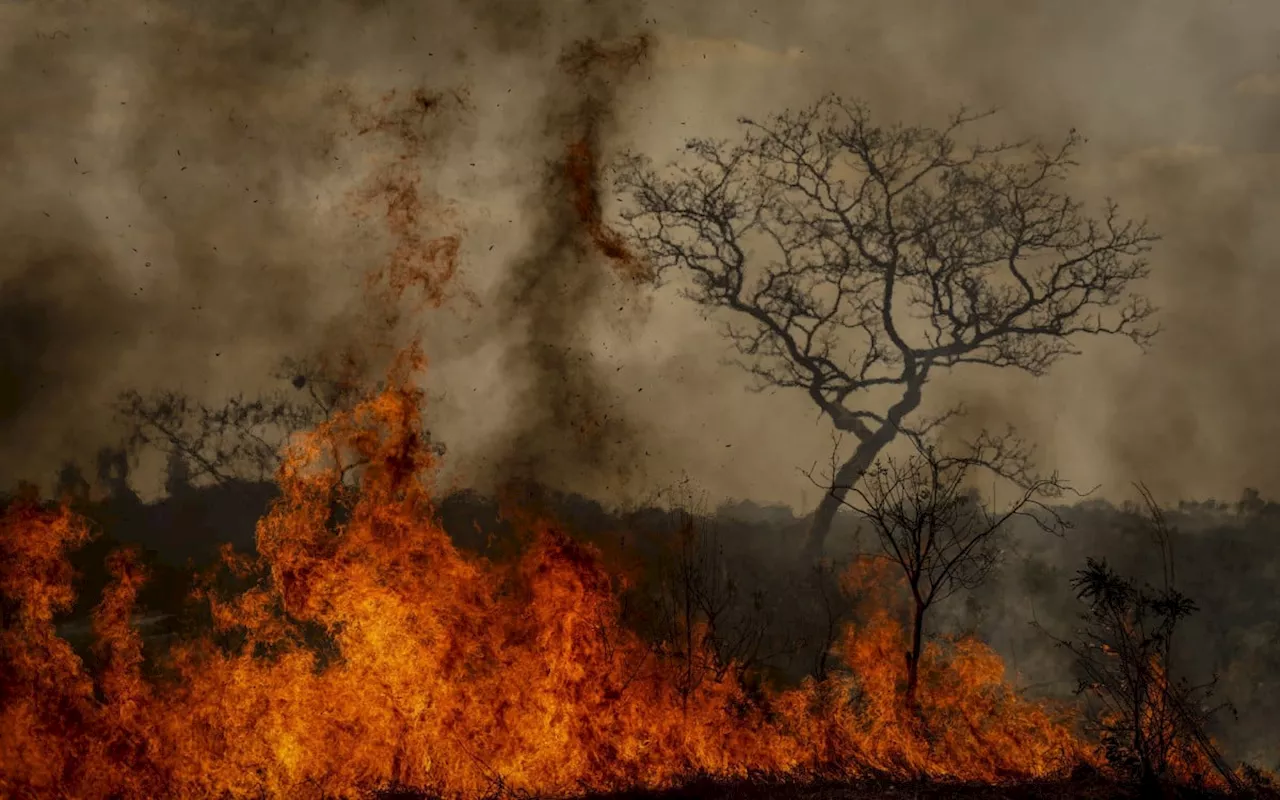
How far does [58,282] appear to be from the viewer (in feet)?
39.7

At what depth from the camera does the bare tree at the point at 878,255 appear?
1311 cm

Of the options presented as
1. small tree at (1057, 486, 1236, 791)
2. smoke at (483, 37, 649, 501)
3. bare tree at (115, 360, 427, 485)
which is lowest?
small tree at (1057, 486, 1236, 791)

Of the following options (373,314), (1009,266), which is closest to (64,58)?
(373,314)

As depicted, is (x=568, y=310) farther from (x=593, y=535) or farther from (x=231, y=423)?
(x=231, y=423)

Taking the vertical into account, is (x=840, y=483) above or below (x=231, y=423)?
above

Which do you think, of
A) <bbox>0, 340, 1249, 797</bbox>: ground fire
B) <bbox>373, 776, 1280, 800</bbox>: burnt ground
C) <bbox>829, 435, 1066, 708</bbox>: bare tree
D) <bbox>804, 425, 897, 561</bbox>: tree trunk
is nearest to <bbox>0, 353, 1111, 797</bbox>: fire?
<bbox>0, 340, 1249, 797</bbox>: ground fire

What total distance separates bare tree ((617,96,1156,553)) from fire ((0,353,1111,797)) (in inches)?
132

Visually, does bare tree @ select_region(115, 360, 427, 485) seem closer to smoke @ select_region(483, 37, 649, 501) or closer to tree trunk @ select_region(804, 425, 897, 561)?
smoke @ select_region(483, 37, 649, 501)

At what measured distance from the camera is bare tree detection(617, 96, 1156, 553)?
13.1m

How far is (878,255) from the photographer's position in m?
13.3

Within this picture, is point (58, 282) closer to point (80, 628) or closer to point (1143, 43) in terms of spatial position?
point (80, 628)

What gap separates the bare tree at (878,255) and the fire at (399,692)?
3349 mm

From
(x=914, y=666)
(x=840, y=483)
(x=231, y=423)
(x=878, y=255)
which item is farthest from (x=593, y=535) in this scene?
(x=878, y=255)

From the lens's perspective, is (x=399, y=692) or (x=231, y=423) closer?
(x=399, y=692)
